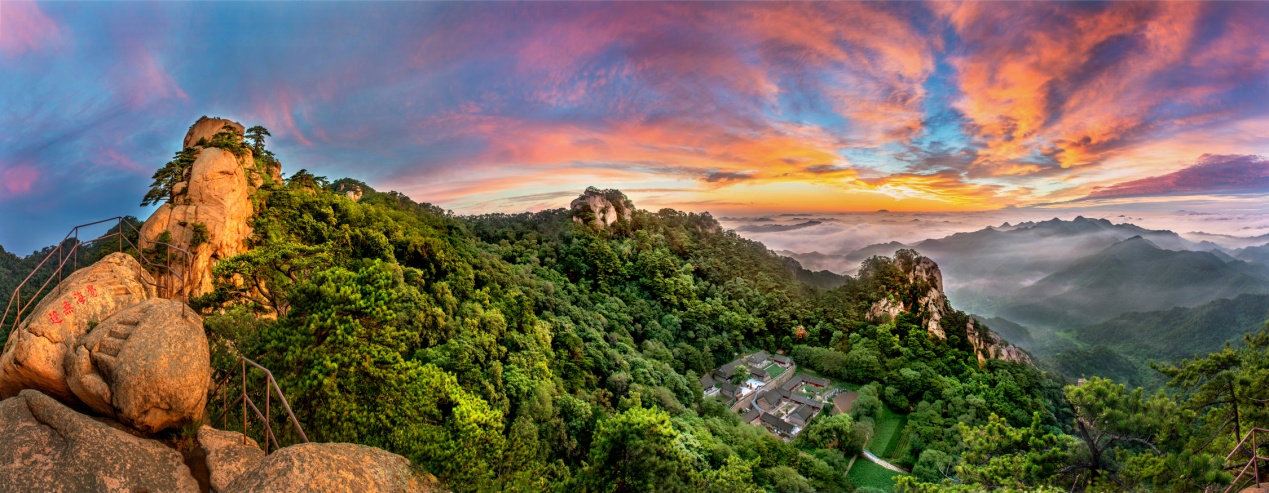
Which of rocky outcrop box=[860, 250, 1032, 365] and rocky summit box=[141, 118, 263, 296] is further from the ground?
rocky summit box=[141, 118, 263, 296]

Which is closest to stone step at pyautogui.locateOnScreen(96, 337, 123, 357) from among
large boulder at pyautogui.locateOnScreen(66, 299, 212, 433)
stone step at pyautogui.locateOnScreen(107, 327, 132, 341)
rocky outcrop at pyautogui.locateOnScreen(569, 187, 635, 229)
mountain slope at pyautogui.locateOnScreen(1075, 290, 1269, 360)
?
large boulder at pyautogui.locateOnScreen(66, 299, 212, 433)

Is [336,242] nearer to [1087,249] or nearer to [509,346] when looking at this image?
[509,346]

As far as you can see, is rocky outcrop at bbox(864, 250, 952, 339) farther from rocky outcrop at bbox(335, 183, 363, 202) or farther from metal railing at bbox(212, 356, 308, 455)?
metal railing at bbox(212, 356, 308, 455)

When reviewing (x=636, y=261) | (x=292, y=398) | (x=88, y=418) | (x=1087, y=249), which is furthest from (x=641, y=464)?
(x=1087, y=249)

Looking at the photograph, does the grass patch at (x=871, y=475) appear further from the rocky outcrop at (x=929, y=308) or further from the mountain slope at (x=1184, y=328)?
the mountain slope at (x=1184, y=328)

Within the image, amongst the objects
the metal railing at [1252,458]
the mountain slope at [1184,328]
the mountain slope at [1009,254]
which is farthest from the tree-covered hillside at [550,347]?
the mountain slope at [1009,254]
